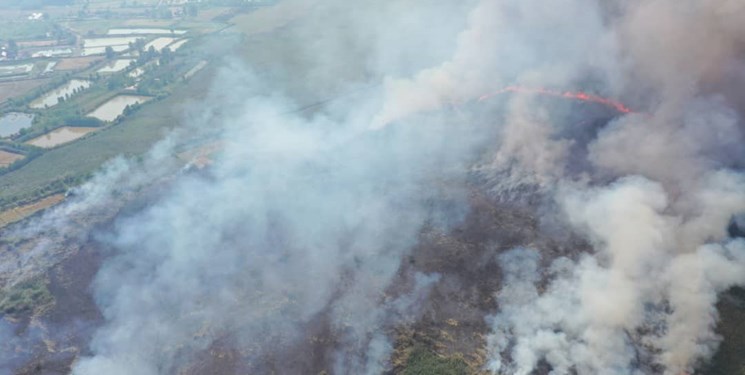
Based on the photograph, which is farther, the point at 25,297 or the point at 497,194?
the point at 497,194

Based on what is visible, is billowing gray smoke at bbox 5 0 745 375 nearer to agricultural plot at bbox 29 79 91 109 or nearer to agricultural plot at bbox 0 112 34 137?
agricultural plot at bbox 0 112 34 137

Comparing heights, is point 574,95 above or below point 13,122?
above

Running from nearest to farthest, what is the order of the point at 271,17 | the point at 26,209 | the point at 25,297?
the point at 25,297 → the point at 26,209 → the point at 271,17

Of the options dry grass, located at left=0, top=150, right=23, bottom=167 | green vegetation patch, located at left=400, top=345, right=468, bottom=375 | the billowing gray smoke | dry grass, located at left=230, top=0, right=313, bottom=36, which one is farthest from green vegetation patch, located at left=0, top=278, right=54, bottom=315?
dry grass, located at left=230, top=0, right=313, bottom=36

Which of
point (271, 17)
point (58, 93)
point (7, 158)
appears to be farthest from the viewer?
point (271, 17)

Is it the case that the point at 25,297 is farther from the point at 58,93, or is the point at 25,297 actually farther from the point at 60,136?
the point at 58,93

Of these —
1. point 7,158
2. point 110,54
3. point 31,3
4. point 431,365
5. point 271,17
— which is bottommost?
point 7,158

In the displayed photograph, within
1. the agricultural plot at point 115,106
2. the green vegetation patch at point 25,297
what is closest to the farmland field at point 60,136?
the agricultural plot at point 115,106

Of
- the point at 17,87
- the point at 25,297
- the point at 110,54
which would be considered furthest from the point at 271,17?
the point at 25,297
